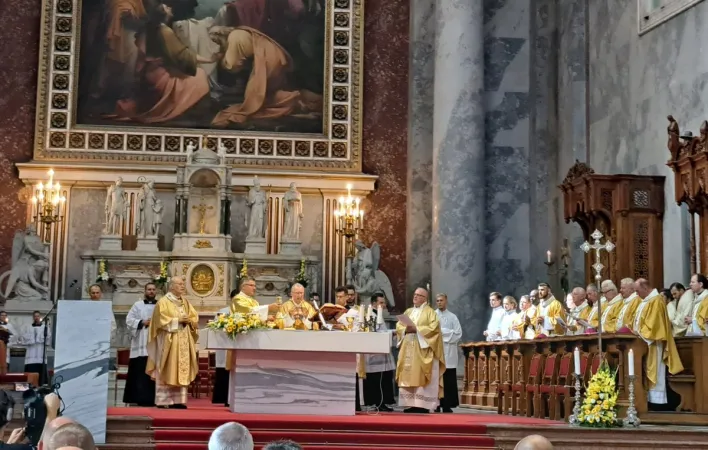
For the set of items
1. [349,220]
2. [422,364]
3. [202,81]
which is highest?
[202,81]

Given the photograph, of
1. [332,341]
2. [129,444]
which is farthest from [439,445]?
[129,444]

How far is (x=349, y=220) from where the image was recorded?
63.1ft

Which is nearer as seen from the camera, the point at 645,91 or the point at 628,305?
the point at 628,305

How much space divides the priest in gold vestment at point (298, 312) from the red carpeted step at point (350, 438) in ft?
7.13

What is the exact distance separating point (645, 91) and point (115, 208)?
8.77m

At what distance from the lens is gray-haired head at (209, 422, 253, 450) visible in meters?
5.08

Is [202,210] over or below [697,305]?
over

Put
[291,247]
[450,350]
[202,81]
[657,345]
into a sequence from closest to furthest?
[657,345], [450,350], [291,247], [202,81]

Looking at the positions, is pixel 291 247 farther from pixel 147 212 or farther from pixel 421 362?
pixel 421 362

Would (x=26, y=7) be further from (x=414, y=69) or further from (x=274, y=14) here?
(x=414, y=69)

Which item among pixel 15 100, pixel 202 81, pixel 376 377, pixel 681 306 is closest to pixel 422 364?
pixel 376 377

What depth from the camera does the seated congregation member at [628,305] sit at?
44.6 feet

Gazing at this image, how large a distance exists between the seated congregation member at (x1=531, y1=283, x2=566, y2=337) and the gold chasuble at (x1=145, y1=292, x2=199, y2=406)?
4.70 m

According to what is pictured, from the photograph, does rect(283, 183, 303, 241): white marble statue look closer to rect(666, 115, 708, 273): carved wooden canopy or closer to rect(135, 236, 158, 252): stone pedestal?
rect(135, 236, 158, 252): stone pedestal
